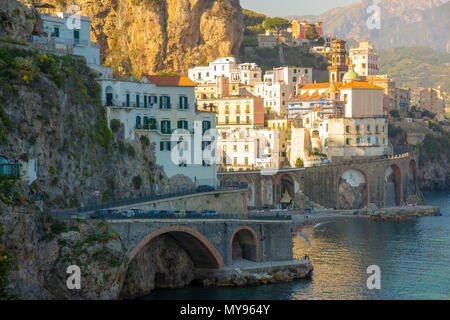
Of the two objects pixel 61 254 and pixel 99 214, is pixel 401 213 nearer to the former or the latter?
pixel 99 214

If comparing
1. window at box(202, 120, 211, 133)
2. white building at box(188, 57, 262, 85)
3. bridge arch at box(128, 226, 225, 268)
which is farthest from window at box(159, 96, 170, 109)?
white building at box(188, 57, 262, 85)

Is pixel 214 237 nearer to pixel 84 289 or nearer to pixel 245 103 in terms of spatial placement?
pixel 84 289

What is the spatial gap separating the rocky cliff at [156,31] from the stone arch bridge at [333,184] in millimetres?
46080

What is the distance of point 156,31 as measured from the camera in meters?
171

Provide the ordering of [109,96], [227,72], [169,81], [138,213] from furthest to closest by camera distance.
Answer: [227,72]
[169,81]
[109,96]
[138,213]


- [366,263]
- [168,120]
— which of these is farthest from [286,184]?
[168,120]

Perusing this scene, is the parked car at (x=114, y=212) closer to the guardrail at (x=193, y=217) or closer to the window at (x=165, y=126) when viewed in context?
the guardrail at (x=193, y=217)

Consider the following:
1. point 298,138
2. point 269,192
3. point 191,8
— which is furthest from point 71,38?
point 191,8

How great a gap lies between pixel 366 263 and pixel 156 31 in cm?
9215

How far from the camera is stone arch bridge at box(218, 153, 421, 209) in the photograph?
141 metres

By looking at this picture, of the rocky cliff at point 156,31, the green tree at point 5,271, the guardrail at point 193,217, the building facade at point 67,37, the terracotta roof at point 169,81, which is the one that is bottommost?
the green tree at point 5,271

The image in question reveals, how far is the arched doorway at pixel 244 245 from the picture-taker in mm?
85438

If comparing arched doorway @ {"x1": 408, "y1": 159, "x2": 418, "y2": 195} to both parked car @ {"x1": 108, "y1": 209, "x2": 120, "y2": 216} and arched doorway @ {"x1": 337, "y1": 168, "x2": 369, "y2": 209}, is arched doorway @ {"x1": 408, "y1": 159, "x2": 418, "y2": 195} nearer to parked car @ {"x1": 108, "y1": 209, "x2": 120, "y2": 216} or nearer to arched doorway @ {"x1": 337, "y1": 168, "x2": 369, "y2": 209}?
arched doorway @ {"x1": 337, "y1": 168, "x2": 369, "y2": 209}

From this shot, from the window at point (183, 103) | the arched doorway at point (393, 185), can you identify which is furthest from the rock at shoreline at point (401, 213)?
the window at point (183, 103)
